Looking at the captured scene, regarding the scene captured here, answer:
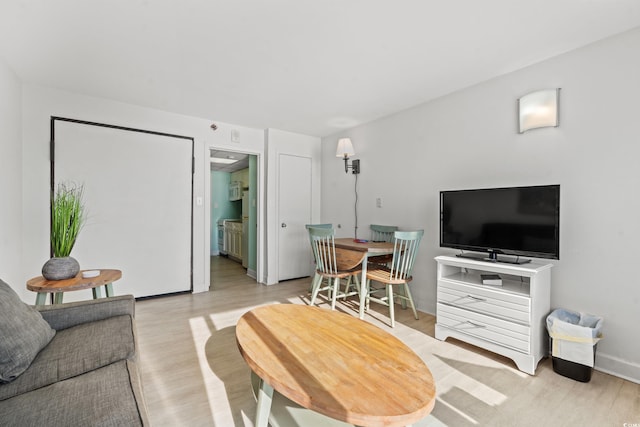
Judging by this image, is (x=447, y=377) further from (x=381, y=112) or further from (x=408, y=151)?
(x=381, y=112)

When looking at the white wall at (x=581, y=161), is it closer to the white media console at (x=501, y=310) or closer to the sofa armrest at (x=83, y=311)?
the white media console at (x=501, y=310)

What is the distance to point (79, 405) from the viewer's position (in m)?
0.92

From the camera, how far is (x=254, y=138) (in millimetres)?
4223

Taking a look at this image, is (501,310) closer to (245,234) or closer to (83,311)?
(83,311)

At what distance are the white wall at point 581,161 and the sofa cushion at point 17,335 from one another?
3020mm

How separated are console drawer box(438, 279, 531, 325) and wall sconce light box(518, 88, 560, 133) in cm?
132

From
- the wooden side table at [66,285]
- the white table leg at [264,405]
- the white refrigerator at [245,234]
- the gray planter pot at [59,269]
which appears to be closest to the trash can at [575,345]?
the white table leg at [264,405]

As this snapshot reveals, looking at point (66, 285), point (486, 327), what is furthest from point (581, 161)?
point (66, 285)

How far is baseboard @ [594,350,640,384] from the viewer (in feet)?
6.12

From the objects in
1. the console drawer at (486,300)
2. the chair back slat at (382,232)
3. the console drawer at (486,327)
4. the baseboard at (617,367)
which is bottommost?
the baseboard at (617,367)

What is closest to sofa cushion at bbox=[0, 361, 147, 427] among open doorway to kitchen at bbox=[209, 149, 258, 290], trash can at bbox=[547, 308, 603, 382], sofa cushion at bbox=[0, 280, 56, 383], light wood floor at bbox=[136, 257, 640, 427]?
sofa cushion at bbox=[0, 280, 56, 383]

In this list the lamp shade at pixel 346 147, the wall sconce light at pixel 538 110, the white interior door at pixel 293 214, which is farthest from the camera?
the white interior door at pixel 293 214

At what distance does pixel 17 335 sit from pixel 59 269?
1022mm

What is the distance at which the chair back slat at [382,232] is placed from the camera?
3.47 metres
